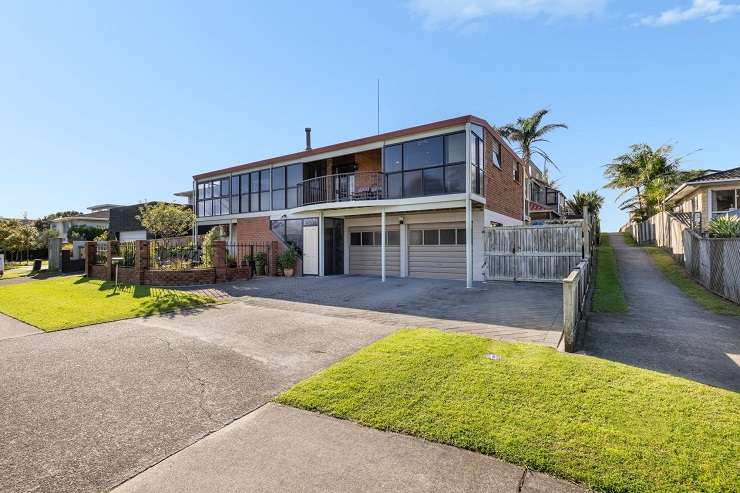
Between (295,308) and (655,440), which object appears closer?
(655,440)

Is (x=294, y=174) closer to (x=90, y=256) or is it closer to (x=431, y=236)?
(x=431, y=236)

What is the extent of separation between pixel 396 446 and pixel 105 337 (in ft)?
20.9

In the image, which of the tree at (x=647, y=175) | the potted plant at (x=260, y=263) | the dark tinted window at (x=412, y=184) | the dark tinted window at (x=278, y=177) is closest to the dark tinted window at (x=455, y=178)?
the dark tinted window at (x=412, y=184)

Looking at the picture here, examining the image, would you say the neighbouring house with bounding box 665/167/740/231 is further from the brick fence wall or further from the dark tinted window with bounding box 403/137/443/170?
the brick fence wall

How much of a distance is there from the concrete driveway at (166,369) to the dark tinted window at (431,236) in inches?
230

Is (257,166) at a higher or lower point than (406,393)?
higher

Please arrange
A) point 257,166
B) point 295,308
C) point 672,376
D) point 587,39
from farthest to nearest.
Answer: point 257,166 → point 587,39 → point 295,308 → point 672,376

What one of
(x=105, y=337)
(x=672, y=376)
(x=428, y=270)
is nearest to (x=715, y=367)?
(x=672, y=376)

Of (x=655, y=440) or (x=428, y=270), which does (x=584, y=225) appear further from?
(x=655, y=440)

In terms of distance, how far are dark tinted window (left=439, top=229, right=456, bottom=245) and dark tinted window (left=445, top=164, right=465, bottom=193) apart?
2.46m

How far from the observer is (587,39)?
1144cm

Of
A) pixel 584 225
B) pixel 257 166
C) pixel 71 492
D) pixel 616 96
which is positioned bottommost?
pixel 71 492

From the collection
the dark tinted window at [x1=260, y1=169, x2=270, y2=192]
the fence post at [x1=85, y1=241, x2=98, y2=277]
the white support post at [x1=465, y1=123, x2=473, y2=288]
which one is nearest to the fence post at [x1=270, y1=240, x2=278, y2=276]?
the dark tinted window at [x1=260, y1=169, x2=270, y2=192]

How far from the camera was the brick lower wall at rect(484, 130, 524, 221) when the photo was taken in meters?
15.5
